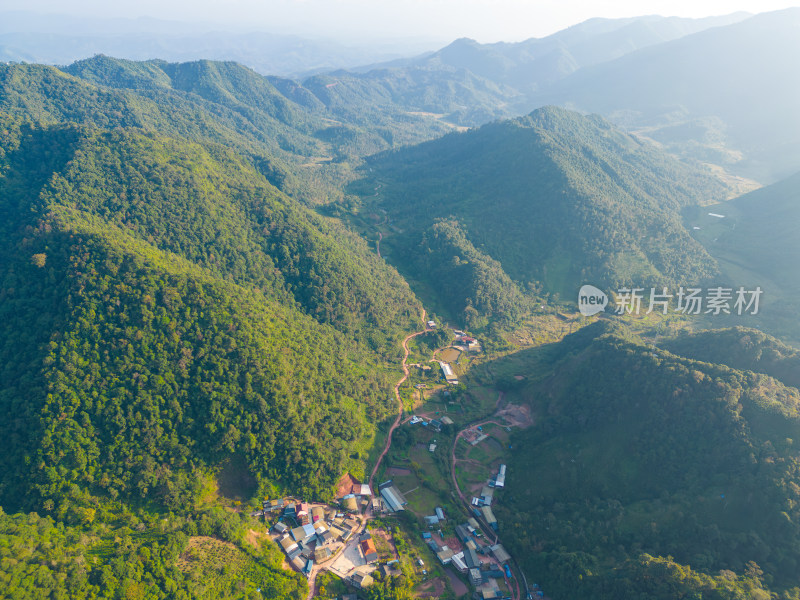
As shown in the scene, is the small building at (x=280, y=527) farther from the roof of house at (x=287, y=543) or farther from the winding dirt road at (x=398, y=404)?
the winding dirt road at (x=398, y=404)

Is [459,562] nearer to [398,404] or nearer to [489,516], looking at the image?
[489,516]

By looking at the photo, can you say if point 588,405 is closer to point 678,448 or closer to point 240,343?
point 678,448

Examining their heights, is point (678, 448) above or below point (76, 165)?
below

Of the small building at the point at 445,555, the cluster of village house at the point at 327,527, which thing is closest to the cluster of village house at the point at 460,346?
the cluster of village house at the point at 327,527

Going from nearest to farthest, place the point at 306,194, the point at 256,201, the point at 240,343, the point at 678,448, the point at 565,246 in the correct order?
the point at 678,448, the point at 240,343, the point at 256,201, the point at 565,246, the point at 306,194

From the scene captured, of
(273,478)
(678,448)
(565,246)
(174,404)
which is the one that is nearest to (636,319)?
(565,246)

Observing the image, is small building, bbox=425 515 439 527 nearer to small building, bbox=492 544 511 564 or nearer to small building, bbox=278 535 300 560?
small building, bbox=492 544 511 564
